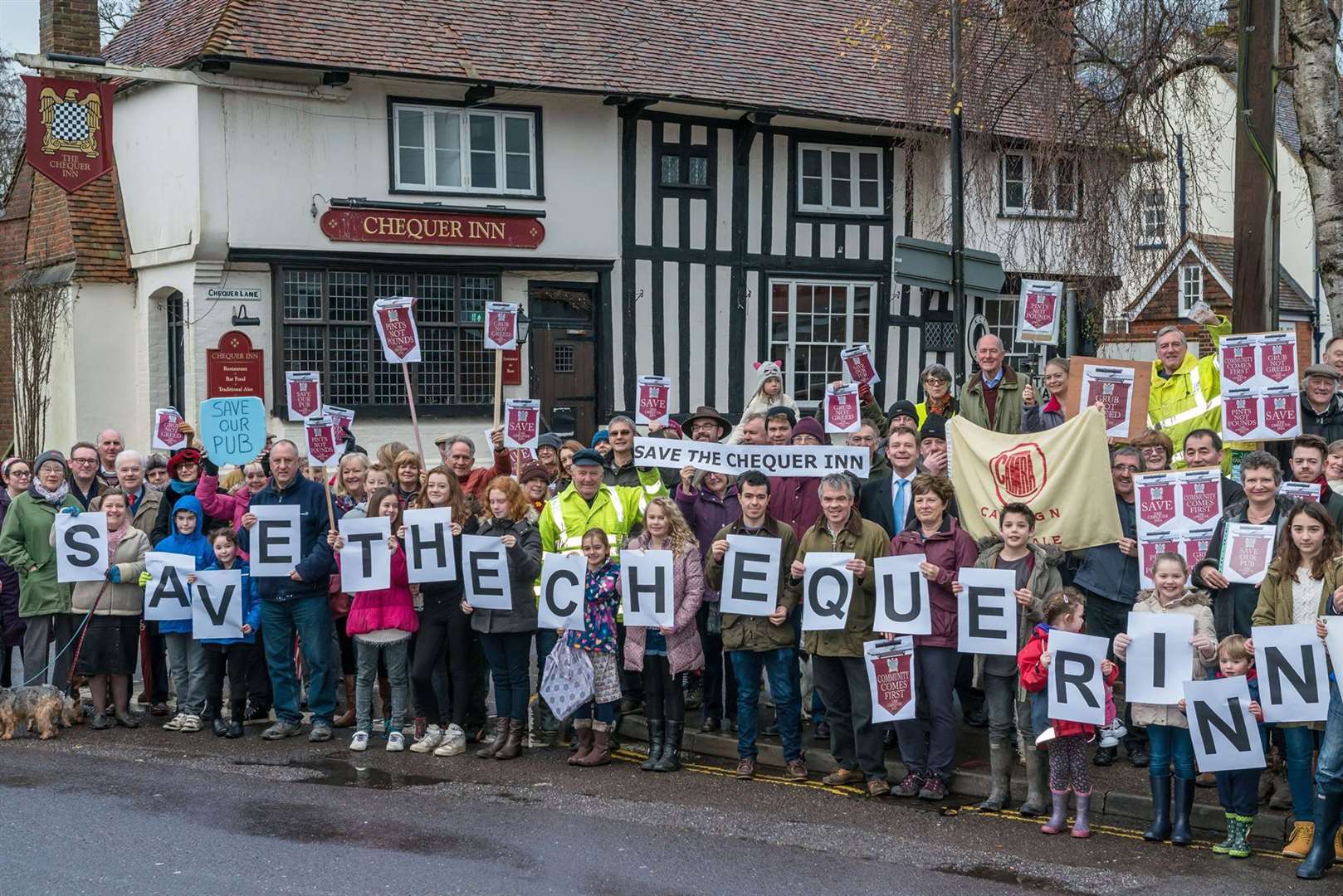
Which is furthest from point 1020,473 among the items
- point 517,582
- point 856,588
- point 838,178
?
point 838,178

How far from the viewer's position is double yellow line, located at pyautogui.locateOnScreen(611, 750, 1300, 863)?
8.55 meters

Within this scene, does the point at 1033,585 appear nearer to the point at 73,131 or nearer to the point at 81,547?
the point at 81,547

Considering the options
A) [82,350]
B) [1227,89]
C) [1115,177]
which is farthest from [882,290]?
[1227,89]

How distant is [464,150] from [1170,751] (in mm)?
16802

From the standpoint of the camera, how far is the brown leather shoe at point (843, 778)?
995 cm

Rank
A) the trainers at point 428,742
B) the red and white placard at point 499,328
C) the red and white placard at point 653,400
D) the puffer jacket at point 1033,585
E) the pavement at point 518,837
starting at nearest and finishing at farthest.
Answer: the pavement at point 518,837, the puffer jacket at point 1033,585, the trainers at point 428,742, the red and white placard at point 653,400, the red and white placard at point 499,328

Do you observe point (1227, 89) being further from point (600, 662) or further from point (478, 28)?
point (600, 662)

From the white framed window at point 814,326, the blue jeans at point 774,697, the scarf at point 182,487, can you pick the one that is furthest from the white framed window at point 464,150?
the blue jeans at point 774,697

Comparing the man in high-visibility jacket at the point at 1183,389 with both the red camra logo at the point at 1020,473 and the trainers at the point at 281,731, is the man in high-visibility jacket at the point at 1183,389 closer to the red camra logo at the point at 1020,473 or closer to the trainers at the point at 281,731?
the red camra logo at the point at 1020,473

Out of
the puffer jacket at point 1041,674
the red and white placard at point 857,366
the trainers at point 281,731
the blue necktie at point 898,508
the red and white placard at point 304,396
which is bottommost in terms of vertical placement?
the trainers at point 281,731

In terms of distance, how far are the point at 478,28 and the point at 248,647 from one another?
46.6 feet

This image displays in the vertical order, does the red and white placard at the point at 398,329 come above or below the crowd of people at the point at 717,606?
above

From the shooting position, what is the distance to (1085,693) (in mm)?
8734

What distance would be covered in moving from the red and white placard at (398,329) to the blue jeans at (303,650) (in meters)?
3.48
